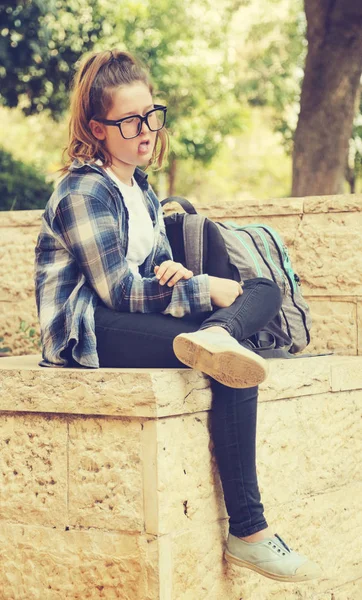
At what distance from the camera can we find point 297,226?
461 cm

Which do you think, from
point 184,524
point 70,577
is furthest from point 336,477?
point 70,577

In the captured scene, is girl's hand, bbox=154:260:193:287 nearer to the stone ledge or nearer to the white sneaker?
the stone ledge

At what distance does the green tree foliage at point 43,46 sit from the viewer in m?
9.28

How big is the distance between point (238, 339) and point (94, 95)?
3.43 feet

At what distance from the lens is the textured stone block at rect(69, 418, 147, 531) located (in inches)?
115

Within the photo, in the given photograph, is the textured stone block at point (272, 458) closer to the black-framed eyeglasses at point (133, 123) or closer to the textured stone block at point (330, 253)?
the textured stone block at point (330, 253)

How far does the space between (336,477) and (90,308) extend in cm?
132

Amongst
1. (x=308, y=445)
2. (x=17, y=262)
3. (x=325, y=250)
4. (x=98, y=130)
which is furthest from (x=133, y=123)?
(x=17, y=262)

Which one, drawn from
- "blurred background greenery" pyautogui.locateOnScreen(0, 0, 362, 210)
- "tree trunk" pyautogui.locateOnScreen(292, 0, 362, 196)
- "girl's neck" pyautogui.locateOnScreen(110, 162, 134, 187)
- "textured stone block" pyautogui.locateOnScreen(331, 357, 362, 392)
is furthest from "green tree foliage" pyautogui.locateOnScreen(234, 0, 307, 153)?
"girl's neck" pyautogui.locateOnScreen(110, 162, 134, 187)

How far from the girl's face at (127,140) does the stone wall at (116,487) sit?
2.76 feet

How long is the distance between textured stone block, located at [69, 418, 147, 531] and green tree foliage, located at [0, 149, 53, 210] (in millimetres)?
4849

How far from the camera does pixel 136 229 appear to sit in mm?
3379

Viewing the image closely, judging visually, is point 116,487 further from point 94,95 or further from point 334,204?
point 334,204

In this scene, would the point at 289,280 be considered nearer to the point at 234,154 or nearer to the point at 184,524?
the point at 184,524
